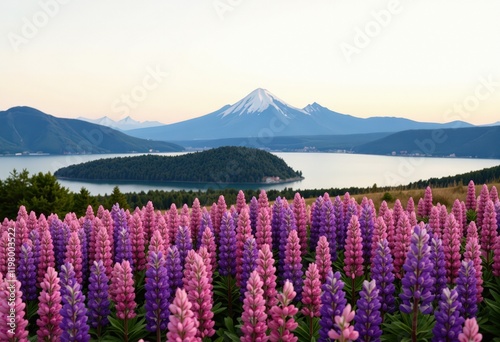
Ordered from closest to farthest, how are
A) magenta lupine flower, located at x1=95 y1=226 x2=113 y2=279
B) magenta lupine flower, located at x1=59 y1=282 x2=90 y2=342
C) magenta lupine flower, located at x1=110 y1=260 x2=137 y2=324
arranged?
magenta lupine flower, located at x1=59 y1=282 x2=90 y2=342 → magenta lupine flower, located at x1=110 y1=260 x2=137 y2=324 → magenta lupine flower, located at x1=95 y1=226 x2=113 y2=279

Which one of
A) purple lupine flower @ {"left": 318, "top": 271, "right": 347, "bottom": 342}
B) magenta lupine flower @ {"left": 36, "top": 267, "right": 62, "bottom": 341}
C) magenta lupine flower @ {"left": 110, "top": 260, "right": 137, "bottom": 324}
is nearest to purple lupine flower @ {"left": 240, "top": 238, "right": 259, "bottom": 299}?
magenta lupine flower @ {"left": 110, "top": 260, "right": 137, "bottom": 324}

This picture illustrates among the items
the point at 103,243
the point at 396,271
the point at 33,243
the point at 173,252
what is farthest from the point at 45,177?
the point at 396,271

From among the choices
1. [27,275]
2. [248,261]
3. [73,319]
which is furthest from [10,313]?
[248,261]

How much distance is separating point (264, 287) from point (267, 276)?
7.7 inches

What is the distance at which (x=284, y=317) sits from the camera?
604cm

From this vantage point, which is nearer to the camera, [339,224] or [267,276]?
[267,276]

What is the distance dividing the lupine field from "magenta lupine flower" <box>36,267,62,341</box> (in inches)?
0.7

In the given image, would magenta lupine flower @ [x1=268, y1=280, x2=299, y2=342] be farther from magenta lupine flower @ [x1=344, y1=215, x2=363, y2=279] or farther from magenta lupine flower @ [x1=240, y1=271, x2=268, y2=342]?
magenta lupine flower @ [x1=344, y1=215, x2=363, y2=279]

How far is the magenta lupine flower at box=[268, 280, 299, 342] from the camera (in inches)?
235

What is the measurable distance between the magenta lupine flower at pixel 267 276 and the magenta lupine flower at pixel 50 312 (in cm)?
343

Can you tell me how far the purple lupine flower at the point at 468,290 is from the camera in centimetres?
741

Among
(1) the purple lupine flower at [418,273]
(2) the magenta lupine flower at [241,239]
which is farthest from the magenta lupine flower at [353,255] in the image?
(1) the purple lupine flower at [418,273]

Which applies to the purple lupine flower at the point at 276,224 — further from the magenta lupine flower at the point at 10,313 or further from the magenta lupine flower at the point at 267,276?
the magenta lupine flower at the point at 10,313

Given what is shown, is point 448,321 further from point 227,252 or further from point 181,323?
point 227,252
